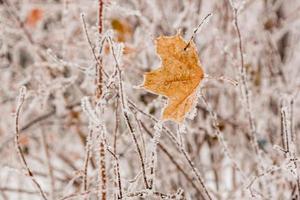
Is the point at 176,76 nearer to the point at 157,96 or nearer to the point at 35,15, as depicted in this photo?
the point at 157,96

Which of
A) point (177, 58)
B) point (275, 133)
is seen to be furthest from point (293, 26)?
point (177, 58)

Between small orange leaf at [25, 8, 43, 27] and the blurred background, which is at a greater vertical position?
small orange leaf at [25, 8, 43, 27]

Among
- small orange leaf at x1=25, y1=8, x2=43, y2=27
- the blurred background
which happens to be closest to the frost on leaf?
the blurred background

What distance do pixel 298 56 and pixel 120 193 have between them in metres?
2.10

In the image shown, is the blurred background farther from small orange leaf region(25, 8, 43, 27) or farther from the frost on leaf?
the frost on leaf

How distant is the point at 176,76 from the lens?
3.26ft

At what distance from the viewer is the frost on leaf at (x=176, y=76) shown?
0.96m

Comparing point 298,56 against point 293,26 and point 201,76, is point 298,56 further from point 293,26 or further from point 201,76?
point 201,76

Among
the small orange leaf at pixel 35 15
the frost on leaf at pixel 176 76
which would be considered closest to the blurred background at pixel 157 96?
the small orange leaf at pixel 35 15

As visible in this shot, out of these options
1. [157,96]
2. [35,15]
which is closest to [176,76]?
[157,96]

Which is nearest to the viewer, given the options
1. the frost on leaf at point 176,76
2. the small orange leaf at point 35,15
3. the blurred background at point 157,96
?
the frost on leaf at point 176,76

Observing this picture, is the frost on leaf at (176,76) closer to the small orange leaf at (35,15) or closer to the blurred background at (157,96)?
the blurred background at (157,96)

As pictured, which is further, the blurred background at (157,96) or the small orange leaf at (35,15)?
the small orange leaf at (35,15)

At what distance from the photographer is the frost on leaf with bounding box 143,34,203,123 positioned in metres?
0.96
